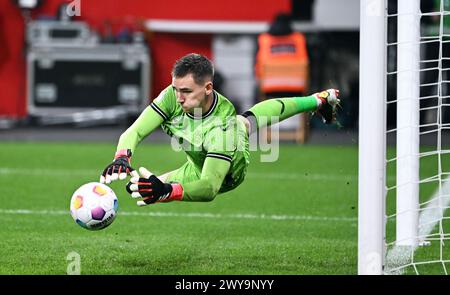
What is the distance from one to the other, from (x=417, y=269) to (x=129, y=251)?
1777 millimetres

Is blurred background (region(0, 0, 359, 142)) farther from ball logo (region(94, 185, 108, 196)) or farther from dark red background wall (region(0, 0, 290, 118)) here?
Result: ball logo (region(94, 185, 108, 196))

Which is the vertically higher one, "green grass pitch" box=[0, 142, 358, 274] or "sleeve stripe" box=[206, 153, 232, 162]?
"sleeve stripe" box=[206, 153, 232, 162]

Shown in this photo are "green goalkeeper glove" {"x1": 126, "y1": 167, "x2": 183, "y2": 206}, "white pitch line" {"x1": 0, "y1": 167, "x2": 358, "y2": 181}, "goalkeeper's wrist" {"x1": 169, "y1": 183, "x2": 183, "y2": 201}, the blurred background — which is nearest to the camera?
"green goalkeeper glove" {"x1": 126, "y1": 167, "x2": 183, "y2": 206}

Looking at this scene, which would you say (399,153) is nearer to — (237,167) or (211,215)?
A: (237,167)

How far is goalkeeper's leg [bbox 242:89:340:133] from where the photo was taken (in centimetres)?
612

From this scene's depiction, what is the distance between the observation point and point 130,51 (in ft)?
52.2

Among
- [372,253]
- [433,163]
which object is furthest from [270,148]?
[372,253]

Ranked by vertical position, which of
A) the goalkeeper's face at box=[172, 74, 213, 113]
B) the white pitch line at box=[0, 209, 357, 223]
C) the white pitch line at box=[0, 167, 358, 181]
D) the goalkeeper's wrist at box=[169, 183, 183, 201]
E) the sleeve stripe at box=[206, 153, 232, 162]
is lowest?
the white pitch line at box=[0, 167, 358, 181]

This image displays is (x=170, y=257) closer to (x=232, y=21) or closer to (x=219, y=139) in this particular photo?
(x=219, y=139)

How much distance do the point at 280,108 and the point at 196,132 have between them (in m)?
0.73

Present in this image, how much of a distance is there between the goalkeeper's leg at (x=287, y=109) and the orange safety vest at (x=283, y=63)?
6746 millimetres

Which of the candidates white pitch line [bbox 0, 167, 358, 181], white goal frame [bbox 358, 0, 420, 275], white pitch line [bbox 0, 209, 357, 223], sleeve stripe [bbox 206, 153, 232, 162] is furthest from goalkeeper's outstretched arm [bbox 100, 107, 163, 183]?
white pitch line [bbox 0, 167, 358, 181]

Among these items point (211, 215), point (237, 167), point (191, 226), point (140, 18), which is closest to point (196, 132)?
point (237, 167)

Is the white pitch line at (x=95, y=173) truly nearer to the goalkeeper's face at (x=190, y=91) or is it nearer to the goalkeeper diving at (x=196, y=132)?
the goalkeeper diving at (x=196, y=132)
